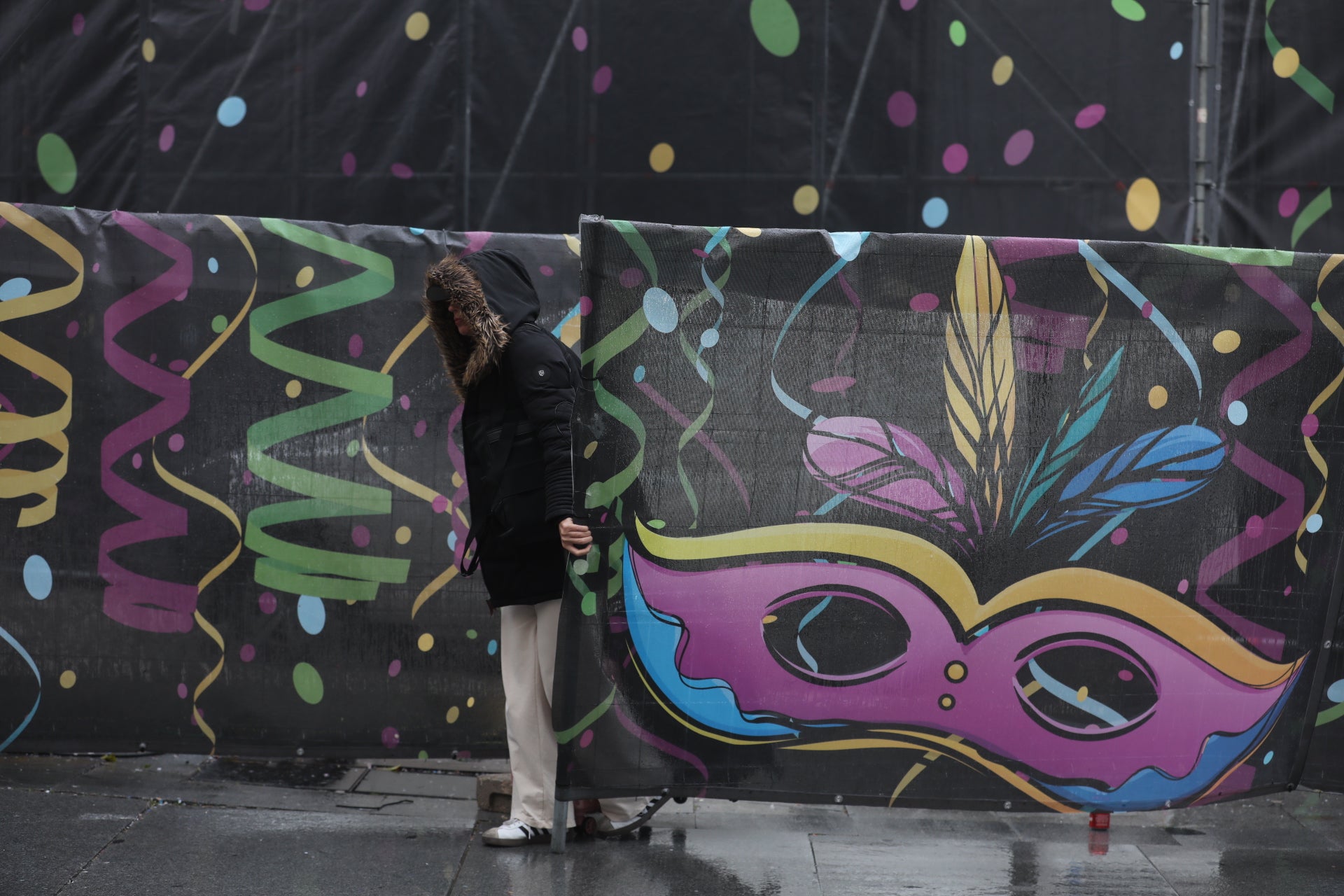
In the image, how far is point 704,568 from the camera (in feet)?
13.6

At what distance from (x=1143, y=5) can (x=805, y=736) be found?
190 inches

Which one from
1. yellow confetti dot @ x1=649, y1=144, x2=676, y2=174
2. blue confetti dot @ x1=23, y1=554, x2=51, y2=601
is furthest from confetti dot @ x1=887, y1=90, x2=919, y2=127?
blue confetti dot @ x1=23, y1=554, x2=51, y2=601

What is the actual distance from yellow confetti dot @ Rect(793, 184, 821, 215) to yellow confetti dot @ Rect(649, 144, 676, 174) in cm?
71

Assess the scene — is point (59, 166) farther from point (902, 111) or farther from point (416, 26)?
point (902, 111)

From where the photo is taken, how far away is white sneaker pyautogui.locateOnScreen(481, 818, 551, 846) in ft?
14.1

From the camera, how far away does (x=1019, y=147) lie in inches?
271

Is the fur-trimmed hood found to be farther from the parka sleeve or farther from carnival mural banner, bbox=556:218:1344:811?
carnival mural banner, bbox=556:218:1344:811

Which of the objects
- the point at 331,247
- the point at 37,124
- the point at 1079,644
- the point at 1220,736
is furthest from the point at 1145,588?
the point at 37,124

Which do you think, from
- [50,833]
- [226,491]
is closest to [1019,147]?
[226,491]

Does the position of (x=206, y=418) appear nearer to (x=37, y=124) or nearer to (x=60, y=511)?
(x=60, y=511)

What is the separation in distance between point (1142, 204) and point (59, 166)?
5.99 meters

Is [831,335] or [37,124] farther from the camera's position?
[37,124]

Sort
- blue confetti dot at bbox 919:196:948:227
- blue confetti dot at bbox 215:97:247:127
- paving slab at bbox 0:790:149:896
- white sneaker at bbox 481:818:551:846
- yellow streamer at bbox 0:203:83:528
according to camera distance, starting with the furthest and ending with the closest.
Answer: blue confetti dot at bbox 215:97:247:127
blue confetti dot at bbox 919:196:948:227
yellow streamer at bbox 0:203:83:528
white sneaker at bbox 481:818:551:846
paving slab at bbox 0:790:149:896

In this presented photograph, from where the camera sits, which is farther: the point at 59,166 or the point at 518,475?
the point at 59,166
